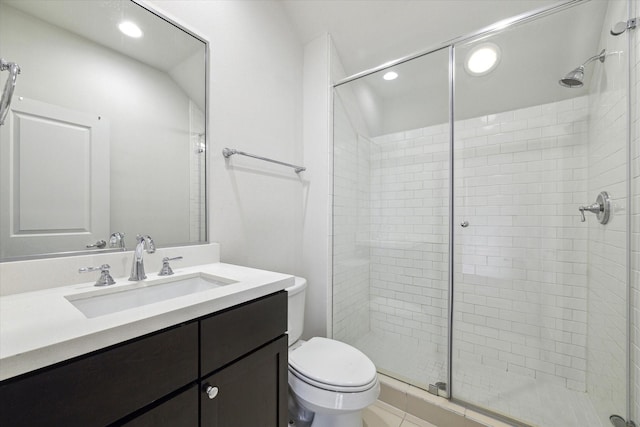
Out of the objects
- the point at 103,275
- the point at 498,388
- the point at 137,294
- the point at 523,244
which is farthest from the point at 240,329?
the point at 523,244

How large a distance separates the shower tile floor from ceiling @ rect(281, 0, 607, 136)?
1.73 meters

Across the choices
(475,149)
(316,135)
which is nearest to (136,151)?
(316,135)

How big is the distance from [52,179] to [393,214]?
6.87 feet

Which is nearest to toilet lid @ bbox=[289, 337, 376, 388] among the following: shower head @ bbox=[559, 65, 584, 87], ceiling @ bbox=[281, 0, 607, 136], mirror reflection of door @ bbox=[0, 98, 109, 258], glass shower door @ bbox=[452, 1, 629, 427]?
glass shower door @ bbox=[452, 1, 629, 427]

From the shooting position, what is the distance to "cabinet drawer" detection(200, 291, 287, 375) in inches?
27.9

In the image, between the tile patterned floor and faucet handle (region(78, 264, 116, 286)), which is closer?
faucet handle (region(78, 264, 116, 286))

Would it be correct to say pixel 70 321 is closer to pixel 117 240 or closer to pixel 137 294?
pixel 137 294

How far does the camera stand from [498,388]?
5.24 feet

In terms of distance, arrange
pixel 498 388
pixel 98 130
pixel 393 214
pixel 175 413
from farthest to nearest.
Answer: pixel 393 214
pixel 498 388
pixel 98 130
pixel 175 413

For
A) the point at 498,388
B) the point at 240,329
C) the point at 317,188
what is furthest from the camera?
the point at 317,188

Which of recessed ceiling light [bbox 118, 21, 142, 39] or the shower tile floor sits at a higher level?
recessed ceiling light [bbox 118, 21, 142, 39]

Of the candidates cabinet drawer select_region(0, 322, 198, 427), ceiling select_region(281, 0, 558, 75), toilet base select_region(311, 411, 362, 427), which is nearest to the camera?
cabinet drawer select_region(0, 322, 198, 427)

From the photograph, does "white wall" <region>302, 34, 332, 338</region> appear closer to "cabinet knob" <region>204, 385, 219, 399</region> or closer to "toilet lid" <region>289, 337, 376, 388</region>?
"toilet lid" <region>289, 337, 376, 388</region>

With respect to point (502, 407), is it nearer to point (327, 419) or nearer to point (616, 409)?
point (616, 409)
